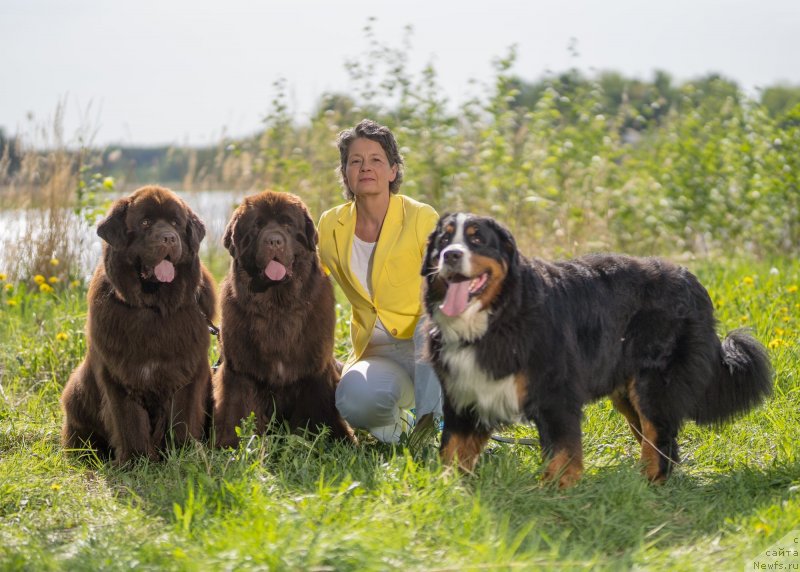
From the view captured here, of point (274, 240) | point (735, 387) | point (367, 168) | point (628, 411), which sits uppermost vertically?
point (367, 168)

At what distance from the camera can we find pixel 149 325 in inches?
164

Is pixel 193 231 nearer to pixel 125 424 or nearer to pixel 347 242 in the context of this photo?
pixel 347 242

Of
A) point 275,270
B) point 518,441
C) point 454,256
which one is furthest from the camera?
point 518,441

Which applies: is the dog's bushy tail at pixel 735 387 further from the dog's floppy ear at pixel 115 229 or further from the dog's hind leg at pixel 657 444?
the dog's floppy ear at pixel 115 229

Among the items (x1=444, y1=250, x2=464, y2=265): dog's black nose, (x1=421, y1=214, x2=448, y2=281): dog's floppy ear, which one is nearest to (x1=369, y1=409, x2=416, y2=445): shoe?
(x1=421, y1=214, x2=448, y2=281): dog's floppy ear

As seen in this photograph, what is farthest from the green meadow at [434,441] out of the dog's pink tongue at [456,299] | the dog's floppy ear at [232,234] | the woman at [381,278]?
the dog's floppy ear at [232,234]

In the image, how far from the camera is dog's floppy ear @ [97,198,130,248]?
4059 mm

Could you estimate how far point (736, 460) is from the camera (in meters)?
4.26

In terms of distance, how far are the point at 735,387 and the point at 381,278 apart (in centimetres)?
183

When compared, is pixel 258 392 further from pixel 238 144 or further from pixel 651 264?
pixel 238 144

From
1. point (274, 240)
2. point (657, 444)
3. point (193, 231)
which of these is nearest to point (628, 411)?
point (657, 444)

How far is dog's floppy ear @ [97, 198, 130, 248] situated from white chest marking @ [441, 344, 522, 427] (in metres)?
1.57

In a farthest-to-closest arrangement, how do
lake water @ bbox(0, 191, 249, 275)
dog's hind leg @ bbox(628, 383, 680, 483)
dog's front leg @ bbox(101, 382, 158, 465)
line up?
lake water @ bbox(0, 191, 249, 275) < dog's front leg @ bbox(101, 382, 158, 465) < dog's hind leg @ bbox(628, 383, 680, 483)

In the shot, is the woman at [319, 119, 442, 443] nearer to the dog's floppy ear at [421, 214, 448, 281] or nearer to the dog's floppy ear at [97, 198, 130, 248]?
the dog's floppy ear at [421, 214, 448, 281]
